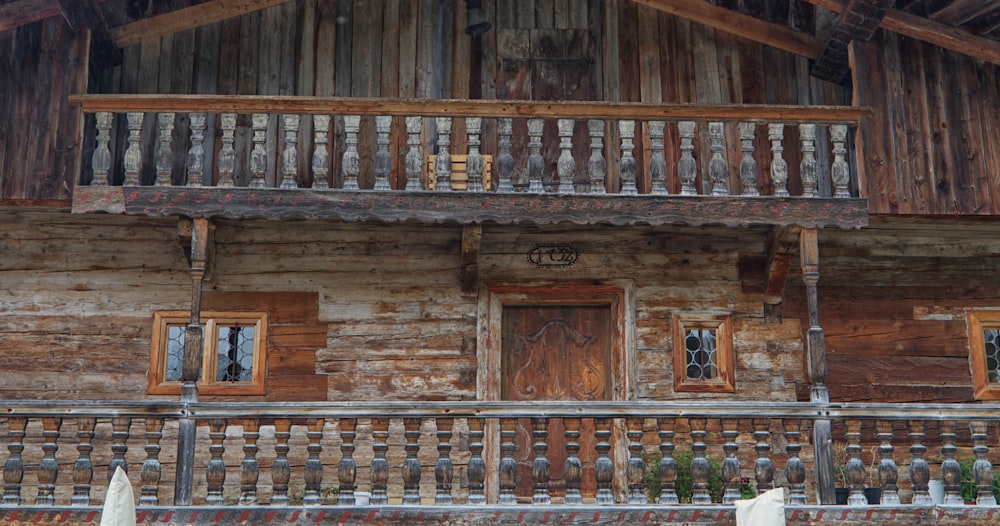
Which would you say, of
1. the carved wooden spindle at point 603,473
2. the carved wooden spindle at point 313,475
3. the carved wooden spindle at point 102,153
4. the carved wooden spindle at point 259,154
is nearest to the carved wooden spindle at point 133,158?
the carved wooden spindle at point 102,153

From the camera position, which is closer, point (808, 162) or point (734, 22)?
point (808, 162)

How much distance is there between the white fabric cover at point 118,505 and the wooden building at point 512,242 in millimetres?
2888

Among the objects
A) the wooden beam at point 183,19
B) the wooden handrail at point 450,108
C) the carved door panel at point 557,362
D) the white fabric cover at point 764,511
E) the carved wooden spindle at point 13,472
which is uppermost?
the wooden beam at point 183,19

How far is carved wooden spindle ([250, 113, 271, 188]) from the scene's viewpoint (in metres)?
10.6

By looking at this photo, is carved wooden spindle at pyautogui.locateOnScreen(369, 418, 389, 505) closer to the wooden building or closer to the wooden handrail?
the wooden building

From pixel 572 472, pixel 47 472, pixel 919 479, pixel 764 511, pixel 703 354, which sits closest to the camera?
pixel 764 511

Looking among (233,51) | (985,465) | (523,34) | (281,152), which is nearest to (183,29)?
(233,51)

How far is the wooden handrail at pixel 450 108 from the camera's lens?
35.1ft

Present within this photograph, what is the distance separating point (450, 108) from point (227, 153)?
200 centimetres

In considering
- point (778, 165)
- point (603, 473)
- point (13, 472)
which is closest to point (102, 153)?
point (13, 472)

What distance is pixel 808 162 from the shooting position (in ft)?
35.7

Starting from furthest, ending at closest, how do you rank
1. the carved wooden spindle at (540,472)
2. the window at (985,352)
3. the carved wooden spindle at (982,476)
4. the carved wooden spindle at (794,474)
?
the window at (985,352) → the carved wooden spindle at (982,476) → the carved wooden spindle at (794,474) → the carved wooden spindle at (540,472)

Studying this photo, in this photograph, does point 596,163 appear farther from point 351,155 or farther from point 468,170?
point 351,155

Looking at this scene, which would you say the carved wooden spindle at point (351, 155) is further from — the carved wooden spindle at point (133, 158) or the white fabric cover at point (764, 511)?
the white fabric cover at point (764, 511)
